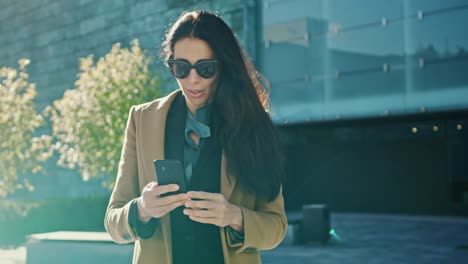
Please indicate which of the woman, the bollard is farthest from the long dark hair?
the bollard

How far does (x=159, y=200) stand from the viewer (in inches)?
82.1

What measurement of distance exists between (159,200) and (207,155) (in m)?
0.30

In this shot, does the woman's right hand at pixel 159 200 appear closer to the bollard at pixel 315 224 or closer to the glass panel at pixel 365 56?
the bollard at pixel 315 224

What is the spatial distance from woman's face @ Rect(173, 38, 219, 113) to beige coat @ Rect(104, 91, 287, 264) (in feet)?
0.42

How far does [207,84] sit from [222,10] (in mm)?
18359

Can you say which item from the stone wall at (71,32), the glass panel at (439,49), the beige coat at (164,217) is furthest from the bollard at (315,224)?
the beige coat at (164,217)

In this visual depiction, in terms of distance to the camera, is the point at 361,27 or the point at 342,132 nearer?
the point at 361,27

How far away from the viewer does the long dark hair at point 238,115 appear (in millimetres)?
2305

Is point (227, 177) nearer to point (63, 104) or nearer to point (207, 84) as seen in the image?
point (207, 84)

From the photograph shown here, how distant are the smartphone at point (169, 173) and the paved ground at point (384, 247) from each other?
10932mm

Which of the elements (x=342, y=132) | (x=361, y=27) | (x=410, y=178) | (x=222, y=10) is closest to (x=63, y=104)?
(x=222, y=10)

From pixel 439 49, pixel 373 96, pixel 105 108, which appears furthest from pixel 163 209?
pixel 373 96

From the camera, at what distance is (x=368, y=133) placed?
2391 cm

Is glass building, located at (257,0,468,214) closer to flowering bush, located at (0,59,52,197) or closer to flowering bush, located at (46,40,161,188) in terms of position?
flowering bush, located at (46,40,161,188)
